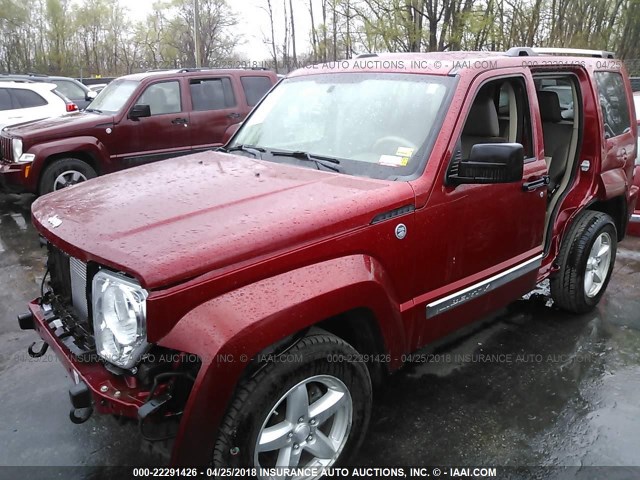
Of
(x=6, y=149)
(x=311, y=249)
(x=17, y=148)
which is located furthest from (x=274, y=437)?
(x=6, y=149)

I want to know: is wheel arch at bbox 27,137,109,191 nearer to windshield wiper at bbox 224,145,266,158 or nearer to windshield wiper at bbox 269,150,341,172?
windshield wiper at bbox 224,145,266,158

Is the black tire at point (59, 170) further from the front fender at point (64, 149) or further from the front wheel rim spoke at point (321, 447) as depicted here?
the front wheel rim spoke at point (321, 447)

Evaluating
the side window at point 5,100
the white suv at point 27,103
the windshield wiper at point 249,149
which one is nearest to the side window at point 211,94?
the white suv at point 27,103

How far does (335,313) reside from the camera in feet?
7.71

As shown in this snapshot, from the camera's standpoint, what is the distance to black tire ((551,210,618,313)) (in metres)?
4.12

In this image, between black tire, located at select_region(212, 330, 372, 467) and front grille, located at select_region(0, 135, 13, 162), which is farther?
front grille, located at select_region(0, 135, 13, 162)

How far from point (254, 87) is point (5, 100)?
15.2 ft

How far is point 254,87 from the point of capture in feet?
30.6

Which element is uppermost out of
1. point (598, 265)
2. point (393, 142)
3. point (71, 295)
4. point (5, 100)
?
point (5, 100)

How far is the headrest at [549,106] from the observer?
14.0 feet

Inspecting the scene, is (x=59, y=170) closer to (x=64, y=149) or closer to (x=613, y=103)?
(x=64, y=149)

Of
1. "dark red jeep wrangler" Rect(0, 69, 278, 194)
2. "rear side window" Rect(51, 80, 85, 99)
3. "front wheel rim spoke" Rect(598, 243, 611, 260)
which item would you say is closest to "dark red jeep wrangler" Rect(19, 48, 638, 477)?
"front wheel rim spoke" Rect(598, 243, 611, 260)

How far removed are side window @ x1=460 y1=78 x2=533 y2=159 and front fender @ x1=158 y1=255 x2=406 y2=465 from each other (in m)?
1.61

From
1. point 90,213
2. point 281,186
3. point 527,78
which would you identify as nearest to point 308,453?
point 281,186
